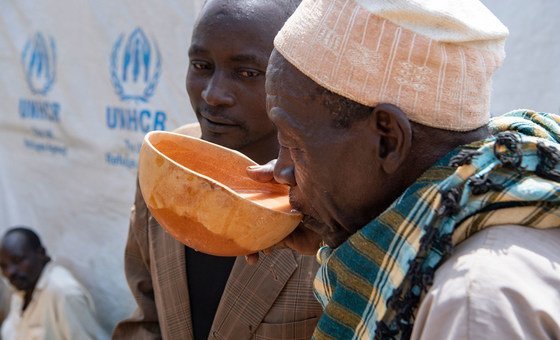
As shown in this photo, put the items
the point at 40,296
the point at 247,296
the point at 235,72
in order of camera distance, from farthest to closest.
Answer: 1. the point at 40,296
2. the point at 235,72
3. the point at 247,296

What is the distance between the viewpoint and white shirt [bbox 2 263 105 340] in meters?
4.72

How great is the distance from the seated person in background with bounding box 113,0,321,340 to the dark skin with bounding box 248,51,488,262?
0.72 metres

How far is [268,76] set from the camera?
1.58 metres

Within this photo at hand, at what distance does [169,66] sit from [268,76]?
2696 mm

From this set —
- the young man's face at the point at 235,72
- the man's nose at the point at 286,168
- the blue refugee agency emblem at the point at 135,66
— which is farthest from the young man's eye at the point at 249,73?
the blue refugee agency emblem at the point at 135,66

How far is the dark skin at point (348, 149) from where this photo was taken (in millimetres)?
1435

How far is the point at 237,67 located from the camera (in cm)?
239

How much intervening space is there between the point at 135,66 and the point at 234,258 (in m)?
2.24

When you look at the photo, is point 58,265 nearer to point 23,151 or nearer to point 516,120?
point 23,151

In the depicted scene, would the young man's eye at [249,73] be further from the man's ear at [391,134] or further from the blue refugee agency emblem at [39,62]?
the blue refugee agency emblem at [39,62]

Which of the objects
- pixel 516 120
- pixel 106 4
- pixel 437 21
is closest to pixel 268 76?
pixel 437 21

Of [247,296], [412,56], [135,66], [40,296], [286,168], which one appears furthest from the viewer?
[40,296]

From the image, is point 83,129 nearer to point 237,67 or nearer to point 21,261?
point 21,261

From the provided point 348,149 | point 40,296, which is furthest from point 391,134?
point 40,296
